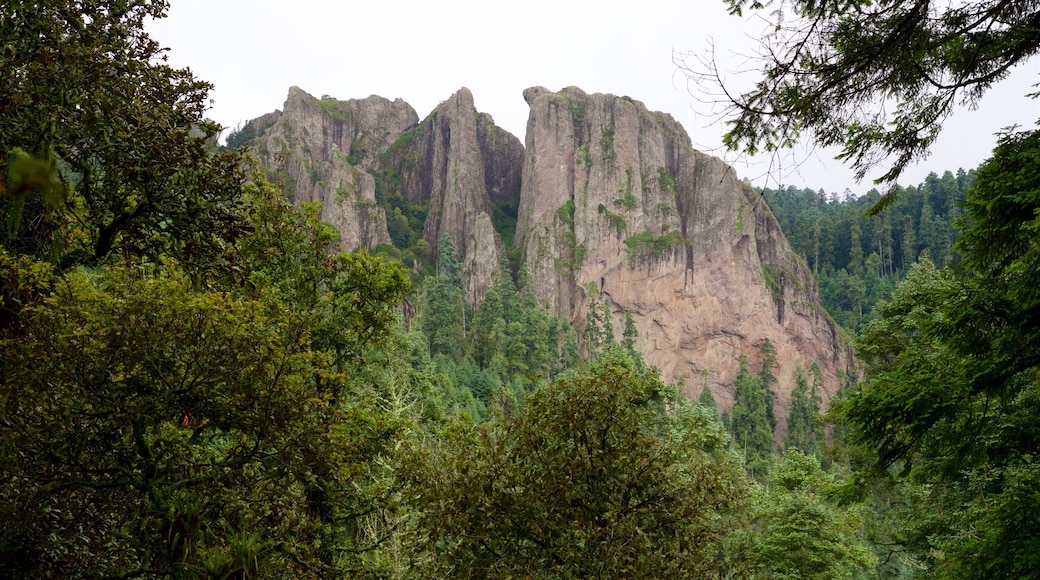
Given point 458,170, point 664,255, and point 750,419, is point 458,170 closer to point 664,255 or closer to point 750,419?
point 664,255

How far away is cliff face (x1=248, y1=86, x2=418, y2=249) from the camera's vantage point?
77938 millimetres

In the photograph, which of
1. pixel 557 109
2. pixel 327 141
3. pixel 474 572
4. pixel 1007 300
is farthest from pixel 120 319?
pixel 327 141

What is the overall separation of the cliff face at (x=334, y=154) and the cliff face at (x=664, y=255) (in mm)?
21366

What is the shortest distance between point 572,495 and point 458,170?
85578 millimetres

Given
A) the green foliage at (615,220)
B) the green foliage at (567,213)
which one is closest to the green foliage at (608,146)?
the green foliage at (615,220)

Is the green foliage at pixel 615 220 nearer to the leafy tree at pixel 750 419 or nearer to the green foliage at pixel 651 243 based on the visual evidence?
the green foliage at pixel 651 243

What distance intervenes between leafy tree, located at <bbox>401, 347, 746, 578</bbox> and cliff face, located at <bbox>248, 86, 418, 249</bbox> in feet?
222

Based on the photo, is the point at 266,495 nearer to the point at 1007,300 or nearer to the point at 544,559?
the point at 544,559

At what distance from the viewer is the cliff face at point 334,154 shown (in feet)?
256

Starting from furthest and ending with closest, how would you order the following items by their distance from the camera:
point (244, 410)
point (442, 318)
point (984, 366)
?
point (442, 318) < point (244, 410) < point (984, 366)

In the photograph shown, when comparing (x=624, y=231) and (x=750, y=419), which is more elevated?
(x=624, y=231)

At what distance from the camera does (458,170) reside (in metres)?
89.9

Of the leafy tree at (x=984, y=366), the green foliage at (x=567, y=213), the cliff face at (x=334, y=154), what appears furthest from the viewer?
the green foliage at (x=567, y=213)

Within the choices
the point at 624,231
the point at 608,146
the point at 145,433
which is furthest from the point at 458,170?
the point at 145,433
